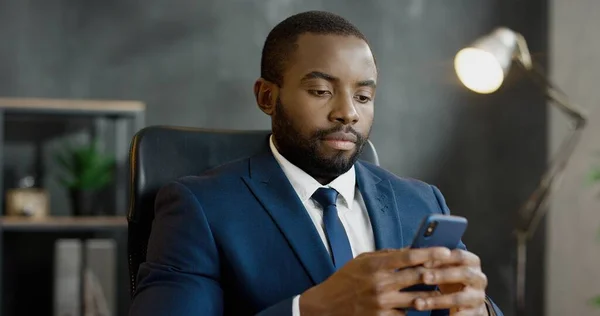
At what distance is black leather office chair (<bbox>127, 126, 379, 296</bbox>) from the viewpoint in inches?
62.5

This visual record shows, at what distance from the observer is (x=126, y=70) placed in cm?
403

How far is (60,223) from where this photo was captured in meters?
3.59

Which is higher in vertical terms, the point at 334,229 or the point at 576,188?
the point at 334,229

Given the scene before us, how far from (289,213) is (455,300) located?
309 millimetres

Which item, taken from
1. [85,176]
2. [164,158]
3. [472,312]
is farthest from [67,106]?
[472,312]

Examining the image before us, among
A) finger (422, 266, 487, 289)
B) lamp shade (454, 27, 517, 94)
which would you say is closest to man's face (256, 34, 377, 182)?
finger (422, 266, 487, 289)

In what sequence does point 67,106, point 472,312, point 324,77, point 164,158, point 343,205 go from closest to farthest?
point 472,312 → point 324,77 → point 343,205 → point 164,158 → point 67,106

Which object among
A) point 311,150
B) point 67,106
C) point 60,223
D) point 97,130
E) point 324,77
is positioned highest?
point 324,77

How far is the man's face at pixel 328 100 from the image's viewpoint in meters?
1.40

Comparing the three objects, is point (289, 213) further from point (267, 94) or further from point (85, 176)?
point (85, 176)

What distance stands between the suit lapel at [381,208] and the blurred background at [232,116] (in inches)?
89.7

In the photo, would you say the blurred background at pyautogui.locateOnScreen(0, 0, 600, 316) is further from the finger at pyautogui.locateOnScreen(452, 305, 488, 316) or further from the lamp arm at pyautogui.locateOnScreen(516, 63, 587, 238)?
the finger at pyautogui.locateOnScreen(452, 305, 488, 316)

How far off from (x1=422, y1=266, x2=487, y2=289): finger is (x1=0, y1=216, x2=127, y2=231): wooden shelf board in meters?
2.56

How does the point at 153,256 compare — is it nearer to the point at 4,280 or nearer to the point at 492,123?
the point at 4,280
